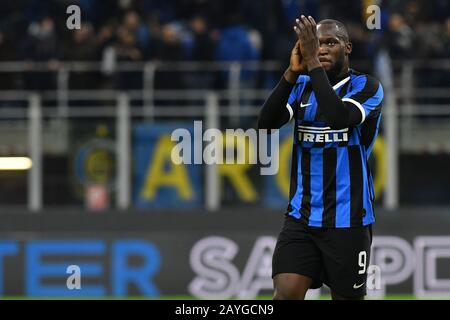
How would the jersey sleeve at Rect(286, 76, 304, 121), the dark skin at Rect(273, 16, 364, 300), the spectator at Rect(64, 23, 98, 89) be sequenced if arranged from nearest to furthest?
the dark skin at Rect(273, 16, 364, 300) → the jersey sleeve at Rect(286, 76, 304, 121) → the spectator at Rect(64, 23, 98, 89)

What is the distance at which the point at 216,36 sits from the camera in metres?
13.3

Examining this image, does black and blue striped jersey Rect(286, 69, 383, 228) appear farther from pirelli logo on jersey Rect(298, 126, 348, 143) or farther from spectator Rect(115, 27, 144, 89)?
spectator Rect(115, 27, 144, 89)

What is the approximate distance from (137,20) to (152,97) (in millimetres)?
1476

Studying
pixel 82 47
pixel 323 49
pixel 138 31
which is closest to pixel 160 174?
pixel 82 47

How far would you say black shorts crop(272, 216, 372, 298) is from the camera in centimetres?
611

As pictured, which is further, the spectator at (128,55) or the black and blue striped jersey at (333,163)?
the spectator at (128,55)

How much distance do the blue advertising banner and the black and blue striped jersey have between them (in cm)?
587

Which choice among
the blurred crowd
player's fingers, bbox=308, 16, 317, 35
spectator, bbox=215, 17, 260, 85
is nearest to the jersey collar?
player's fingers, bbox=308, 16, 317, 35

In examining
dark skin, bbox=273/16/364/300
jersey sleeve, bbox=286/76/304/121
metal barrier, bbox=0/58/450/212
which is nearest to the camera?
dark skin, bbox=273/16/364/300

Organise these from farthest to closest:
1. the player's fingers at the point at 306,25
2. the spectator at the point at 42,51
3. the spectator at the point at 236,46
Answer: the spectator at the point at 236,46 < the spectator at the point at 42,51 < the player's fingers at the point at 306,25

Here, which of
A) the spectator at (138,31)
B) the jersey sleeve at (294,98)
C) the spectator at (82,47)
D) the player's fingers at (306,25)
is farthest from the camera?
the spectator at (138,31)

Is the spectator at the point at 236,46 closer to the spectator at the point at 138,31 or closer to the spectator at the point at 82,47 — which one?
the spectator at the point at 138,31

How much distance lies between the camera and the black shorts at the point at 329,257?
6105mm

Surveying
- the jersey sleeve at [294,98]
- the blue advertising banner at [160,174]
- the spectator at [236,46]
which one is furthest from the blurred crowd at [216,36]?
the jersey sleeve at [294,98]
